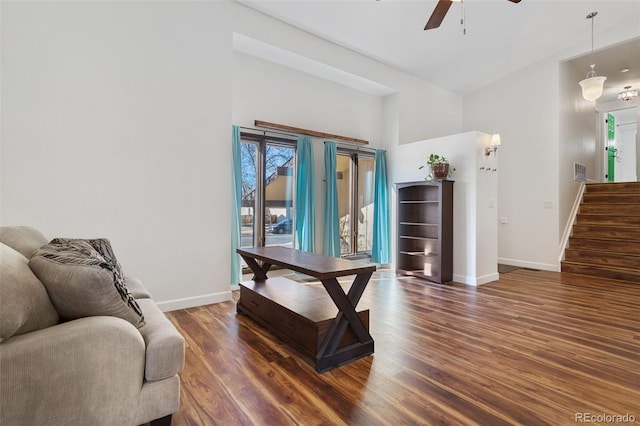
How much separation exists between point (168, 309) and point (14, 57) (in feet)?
8.87

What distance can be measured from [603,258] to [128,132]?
7.41m

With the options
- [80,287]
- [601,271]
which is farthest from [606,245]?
[80,287]

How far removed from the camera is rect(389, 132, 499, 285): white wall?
485cm

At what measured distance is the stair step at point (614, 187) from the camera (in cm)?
646

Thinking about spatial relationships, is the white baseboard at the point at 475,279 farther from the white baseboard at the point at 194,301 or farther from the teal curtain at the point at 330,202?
the white baseboard at the point at 194,301

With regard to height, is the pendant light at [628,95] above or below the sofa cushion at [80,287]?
above

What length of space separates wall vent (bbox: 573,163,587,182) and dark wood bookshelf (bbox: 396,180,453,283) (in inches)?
136

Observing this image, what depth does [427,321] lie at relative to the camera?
3.25m

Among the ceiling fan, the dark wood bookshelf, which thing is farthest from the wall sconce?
the ceiling fan

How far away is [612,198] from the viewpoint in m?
6.50

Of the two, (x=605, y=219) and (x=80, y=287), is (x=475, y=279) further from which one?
(x=80, y=287)

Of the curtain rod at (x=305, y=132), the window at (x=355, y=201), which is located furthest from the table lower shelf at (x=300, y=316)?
the window at (x=355, y=201)

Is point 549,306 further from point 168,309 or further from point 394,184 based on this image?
point 168,309

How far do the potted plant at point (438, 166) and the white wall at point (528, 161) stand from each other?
224cm
